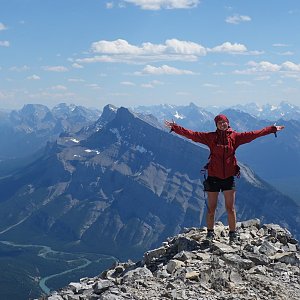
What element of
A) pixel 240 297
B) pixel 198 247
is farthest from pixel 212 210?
pixel 240 297

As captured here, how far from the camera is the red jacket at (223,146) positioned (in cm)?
1794

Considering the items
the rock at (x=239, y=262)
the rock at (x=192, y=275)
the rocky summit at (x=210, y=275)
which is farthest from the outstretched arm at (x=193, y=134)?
the rock at (x=192, y=275)

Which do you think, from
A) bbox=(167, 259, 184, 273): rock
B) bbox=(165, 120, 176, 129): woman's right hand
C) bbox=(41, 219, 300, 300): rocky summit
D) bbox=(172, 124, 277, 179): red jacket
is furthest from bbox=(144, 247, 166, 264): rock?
bbox=(165, 120, 176, 129): woman's right hand

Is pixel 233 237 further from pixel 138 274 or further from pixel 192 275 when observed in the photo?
pixel 138 274

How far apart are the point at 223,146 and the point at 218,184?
147 cm

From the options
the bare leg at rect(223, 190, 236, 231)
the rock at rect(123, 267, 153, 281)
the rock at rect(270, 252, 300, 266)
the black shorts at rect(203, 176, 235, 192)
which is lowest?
the rock at rect(123, 267, 153, 281)

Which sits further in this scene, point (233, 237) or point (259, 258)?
point (233, 237)

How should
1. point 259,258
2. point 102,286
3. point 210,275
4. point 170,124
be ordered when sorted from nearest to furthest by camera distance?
point 210,275 → point 102,286 → point 259,258 → point 170,124

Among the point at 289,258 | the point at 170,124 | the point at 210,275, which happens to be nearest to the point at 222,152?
the point at 170,124

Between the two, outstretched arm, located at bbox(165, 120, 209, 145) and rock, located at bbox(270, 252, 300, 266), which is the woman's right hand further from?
rock, located at bbox(270, 252, 300, 266)

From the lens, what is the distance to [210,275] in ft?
48.3

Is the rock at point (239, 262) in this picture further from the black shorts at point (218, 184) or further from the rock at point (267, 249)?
the black shorts at point (218, 184)

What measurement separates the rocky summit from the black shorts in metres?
2.08

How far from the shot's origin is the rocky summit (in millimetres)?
13734
